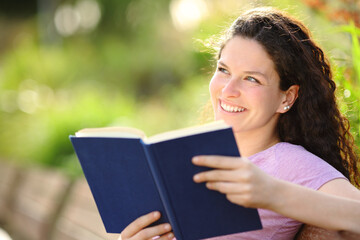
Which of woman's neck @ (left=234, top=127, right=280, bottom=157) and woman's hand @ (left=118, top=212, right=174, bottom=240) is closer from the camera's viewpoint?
woman's hand @ (left=118, top=212, right=174, bottom=240)

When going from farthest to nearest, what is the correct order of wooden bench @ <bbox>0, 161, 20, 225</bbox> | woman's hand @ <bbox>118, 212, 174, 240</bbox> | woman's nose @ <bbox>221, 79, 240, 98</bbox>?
wooden bench @ <bbox>0, 161, 20, 225</bbox> → woman's nose @ <bbox>221, 79, 240, 98</bbox> → woman's hand @ <bbox>118, 212, 174, 240</bbox>

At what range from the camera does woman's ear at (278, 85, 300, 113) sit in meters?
2.03

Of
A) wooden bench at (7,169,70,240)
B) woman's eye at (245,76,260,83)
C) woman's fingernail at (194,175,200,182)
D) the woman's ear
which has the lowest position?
wooden bench at (7,169,70,240)

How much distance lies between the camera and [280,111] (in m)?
2.03

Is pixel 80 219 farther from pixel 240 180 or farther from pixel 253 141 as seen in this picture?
pixel 240 180

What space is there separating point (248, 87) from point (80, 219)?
2.54 metres

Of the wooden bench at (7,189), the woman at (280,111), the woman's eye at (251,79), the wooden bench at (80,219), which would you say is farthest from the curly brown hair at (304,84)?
the wooden bench at (7,189)

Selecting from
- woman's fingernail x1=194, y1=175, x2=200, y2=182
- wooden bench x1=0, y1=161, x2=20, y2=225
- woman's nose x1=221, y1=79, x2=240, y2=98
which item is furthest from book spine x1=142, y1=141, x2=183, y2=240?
wooden bench x1=0, y1=161, x2=20, y2=225

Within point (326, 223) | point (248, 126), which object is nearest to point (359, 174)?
point (248, 126)

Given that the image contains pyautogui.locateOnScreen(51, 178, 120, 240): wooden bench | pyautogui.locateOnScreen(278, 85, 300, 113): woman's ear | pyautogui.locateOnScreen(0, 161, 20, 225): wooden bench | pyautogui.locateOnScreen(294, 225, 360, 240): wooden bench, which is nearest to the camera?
pyautogui.locateOnScreen(294, 225, 360, 240): wooden bench

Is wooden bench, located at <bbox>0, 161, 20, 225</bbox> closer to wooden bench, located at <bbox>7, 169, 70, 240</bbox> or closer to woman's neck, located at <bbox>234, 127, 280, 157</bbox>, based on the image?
wooden bench, located at <bbox>7, 169, 70, 240</bbox>

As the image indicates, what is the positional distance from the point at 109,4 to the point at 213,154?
25651 mm

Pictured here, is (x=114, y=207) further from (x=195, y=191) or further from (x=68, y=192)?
(x=68, y=192)

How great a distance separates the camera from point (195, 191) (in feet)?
4.76
